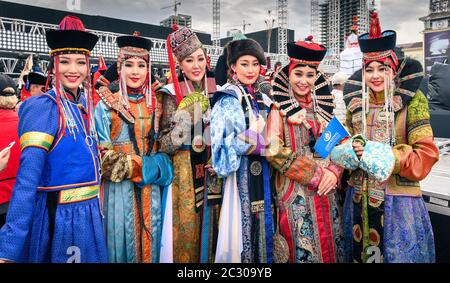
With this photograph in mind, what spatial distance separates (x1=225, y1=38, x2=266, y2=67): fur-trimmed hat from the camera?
8.28 ft

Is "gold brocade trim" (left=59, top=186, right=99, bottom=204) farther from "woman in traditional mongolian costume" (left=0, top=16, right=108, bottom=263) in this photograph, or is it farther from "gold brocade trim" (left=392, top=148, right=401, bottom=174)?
"gold brocade trim" (left=392, top=148, right=401, bottom=174)

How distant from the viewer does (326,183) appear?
2.33 m

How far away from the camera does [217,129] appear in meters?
2.32

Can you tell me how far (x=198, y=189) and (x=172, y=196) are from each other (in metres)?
0.20

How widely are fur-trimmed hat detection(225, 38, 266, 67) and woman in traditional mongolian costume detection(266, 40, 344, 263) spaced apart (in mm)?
219

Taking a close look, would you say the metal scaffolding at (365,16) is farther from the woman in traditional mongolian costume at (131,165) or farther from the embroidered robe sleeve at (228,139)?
the woman in traditional mongolian costume at (131,165)

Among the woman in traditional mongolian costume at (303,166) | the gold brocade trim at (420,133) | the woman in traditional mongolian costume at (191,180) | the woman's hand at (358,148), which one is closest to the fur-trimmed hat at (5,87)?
the woman in traditional mongolian costume at (191,180)

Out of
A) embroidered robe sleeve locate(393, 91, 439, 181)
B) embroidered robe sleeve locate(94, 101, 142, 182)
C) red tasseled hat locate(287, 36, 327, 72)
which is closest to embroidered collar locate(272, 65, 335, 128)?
red tasseled hat locate(287, 36, 327, 72)

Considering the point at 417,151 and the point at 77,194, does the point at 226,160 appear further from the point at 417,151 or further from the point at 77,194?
the point at 417,151

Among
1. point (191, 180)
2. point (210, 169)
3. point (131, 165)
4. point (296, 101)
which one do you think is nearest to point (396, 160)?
point (296, 101)

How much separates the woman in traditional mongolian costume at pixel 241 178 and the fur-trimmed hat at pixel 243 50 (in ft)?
0.86
